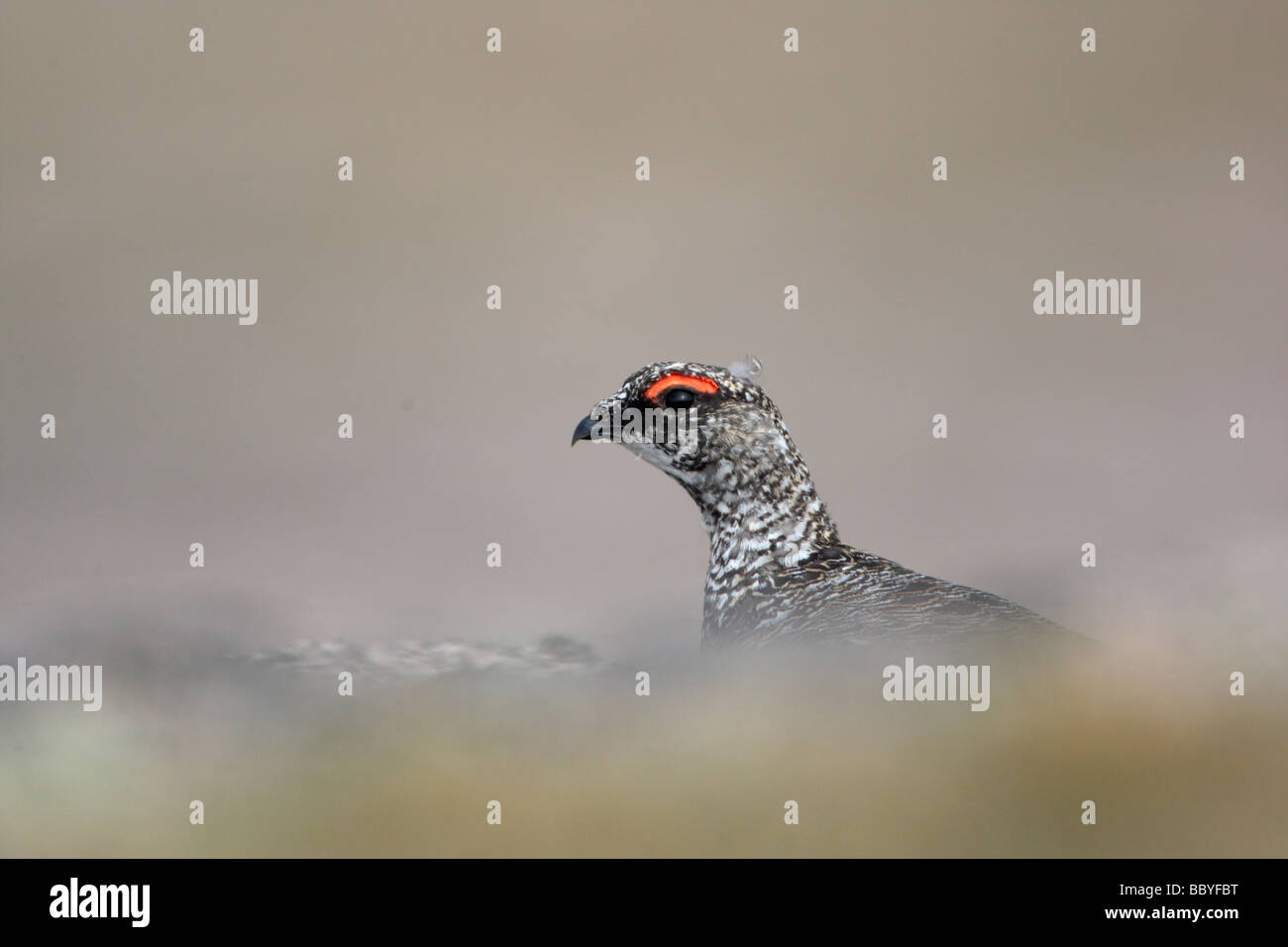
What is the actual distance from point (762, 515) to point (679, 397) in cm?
116

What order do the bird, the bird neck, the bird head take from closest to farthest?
the bird < the bird neck < the bird head

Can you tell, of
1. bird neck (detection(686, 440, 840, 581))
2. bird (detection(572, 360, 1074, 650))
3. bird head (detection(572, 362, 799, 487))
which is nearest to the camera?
bird (detection(572, 360, 1074, 650))

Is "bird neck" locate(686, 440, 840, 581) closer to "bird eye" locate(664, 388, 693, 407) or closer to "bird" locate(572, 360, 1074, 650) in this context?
"bird" locate(572, 360, 1074, 650)

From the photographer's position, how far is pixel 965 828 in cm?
482

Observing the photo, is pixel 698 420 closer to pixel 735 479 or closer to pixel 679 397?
Answer: pixel 679 397

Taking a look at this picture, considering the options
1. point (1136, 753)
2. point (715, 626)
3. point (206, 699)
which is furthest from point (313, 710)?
point (715, 626)

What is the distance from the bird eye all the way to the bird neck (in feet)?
1.85

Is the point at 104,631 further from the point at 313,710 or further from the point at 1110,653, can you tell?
the point at 1110,653

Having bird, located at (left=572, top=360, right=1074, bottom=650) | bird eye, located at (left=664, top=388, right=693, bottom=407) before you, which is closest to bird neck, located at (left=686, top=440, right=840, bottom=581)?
bird, located at (left=572, top=360, right=1074, bottom=650)

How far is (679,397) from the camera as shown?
39.5 feet

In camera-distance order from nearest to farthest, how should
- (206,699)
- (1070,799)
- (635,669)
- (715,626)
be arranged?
(1070,799)
(206,699)
(635,669)
(715,626)

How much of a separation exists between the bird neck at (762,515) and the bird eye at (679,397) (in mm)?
563

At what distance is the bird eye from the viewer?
12031 millimetres

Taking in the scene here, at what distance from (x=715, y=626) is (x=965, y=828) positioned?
7148 millimetres
